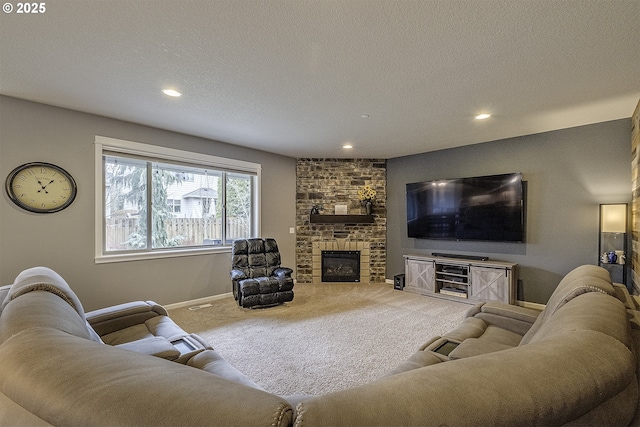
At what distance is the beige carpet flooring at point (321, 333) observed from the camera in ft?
7.74

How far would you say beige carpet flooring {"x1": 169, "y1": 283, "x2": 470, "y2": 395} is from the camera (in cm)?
236

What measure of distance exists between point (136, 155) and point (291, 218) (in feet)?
9.57

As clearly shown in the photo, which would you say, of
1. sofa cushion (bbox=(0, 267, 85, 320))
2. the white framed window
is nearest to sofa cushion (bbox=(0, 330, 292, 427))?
sofa cushion (bbox=(0, 267, 85, 320))

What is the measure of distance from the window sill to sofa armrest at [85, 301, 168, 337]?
165 centimetres

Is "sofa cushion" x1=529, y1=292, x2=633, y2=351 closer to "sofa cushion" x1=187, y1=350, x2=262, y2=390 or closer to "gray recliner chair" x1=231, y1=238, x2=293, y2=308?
"sofa cushion" x1=187, y1=350, x2=262, y2=390

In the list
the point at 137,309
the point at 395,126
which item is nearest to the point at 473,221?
the point at 395,126

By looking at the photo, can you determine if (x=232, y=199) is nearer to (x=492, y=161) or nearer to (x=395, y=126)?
(x=395, y=126)

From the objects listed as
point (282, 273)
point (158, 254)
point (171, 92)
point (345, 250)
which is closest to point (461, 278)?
point (345, 250)

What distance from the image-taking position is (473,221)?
4695 mm

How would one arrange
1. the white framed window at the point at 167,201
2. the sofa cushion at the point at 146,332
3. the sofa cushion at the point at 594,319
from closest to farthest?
1. the sofa cushion at the point at 594,319
2. the sofa cushion at the point at 146,332
3. the white framed window at the point at 167,201

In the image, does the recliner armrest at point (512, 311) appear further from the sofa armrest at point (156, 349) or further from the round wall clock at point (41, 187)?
the round wall clock at point (41, 187)

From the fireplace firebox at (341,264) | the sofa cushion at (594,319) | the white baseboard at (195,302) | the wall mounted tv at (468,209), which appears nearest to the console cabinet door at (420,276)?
the wall mounted tv at (468,209)

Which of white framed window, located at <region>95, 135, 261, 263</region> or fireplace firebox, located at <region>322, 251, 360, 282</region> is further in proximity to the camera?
fireplace firebox, located at <region>322, 251, 360, 282</region>

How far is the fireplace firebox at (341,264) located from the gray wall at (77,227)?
2308mm
